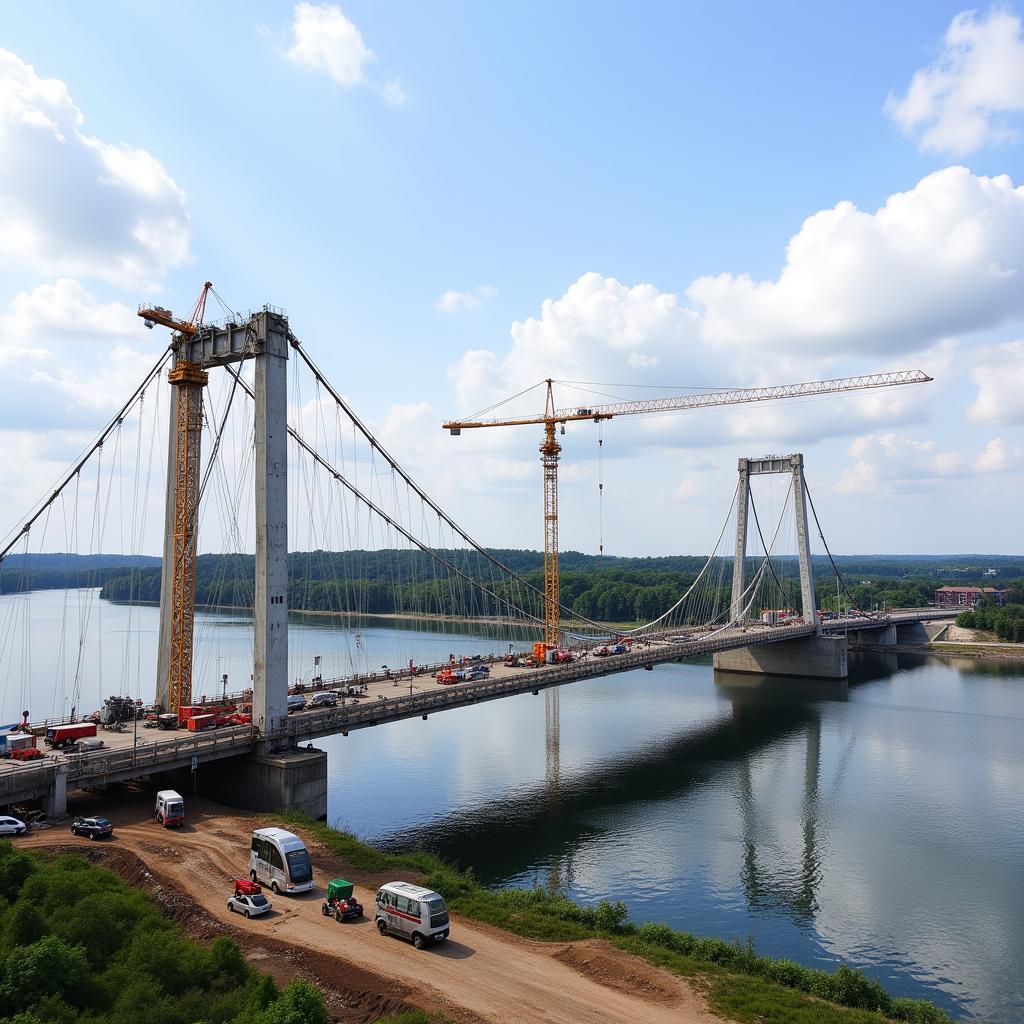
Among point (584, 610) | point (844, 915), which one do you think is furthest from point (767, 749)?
point (584, 610)

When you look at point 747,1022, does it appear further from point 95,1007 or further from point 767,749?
point 767,749

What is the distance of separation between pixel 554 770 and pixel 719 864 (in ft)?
58.7

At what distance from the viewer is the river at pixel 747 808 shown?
29031 mm

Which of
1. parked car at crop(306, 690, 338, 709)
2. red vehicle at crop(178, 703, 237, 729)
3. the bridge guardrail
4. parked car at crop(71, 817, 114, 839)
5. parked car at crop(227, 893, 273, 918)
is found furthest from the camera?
parked car at crop(306, 690, 338, 709)

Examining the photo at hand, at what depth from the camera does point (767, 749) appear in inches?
2431

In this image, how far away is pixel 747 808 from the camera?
4531 cm

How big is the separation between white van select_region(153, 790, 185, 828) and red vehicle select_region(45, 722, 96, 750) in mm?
6468

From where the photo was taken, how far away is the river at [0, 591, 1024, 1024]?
29031 mm

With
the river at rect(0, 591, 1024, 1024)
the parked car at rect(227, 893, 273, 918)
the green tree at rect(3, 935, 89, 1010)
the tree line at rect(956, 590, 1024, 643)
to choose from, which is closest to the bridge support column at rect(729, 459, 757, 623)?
the river at rect(0, 591, 1024, 1024)

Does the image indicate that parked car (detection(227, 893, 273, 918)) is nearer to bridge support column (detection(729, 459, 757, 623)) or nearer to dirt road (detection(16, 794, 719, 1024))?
dirt road (detection(16, 794, 719, 1024))

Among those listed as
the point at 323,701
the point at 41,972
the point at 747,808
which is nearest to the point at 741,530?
the point at 747,808

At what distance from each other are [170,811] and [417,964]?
14328mm

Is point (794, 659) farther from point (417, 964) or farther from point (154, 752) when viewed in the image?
point (417, 964)

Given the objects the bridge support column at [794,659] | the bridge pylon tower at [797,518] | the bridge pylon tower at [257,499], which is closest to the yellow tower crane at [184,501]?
the bridge pylon tower at [257,499]
